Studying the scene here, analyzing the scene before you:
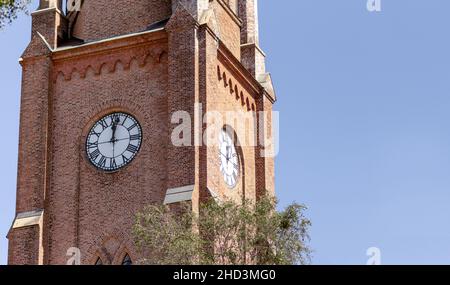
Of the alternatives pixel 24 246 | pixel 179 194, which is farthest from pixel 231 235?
pixel 24 246

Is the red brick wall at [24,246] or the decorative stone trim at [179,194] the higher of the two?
the decorative stone trim at [179,194]

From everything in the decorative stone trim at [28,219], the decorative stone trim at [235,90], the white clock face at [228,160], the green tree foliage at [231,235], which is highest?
the decorative stone trim at [235,90]

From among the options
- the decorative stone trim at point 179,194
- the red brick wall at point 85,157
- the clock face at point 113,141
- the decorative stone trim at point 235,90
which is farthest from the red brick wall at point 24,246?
the decorative stone trim at point 235,90

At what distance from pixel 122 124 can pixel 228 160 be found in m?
3.73

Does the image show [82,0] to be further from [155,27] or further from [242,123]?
[242,123]

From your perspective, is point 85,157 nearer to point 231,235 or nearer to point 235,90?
point 235,90

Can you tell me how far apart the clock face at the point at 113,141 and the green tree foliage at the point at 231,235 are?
7962 millimetres

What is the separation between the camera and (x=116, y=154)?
39.7 metres

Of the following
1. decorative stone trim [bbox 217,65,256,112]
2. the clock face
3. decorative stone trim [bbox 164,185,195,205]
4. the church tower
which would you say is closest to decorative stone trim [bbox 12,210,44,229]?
the church tower

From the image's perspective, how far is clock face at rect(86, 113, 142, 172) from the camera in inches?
1556

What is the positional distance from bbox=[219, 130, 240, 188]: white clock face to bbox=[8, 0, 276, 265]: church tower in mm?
46

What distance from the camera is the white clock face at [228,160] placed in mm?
40219

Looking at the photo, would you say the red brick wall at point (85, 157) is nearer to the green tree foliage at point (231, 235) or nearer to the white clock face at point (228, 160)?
the white clock face at point (228, 160)

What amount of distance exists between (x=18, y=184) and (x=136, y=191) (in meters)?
4.17
